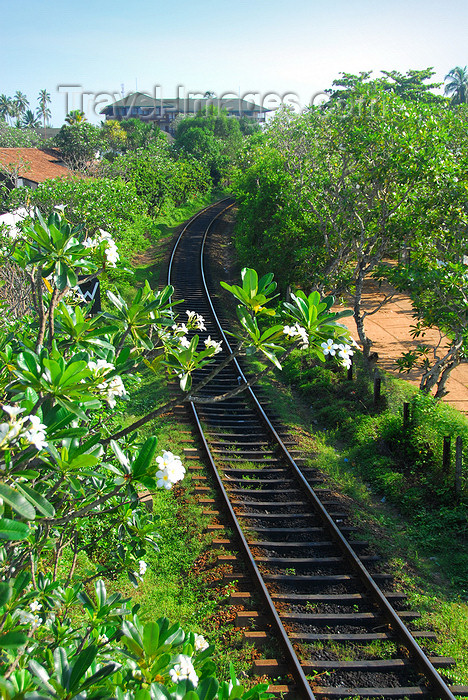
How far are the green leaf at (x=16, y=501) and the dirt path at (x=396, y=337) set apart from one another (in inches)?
384

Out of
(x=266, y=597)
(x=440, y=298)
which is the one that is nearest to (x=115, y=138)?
(x=440, y=298)

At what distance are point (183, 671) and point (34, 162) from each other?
117 feet

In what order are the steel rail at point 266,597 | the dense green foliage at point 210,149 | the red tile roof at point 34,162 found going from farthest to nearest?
the dense green foliage at point 210,149
the red tile roof at point 34,162
the steel rail at point 266,597

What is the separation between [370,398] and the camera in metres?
10.3

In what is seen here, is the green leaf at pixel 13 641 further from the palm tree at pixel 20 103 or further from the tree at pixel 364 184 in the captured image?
the palm tree at pixel 20 103

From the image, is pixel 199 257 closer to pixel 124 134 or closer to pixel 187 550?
pixel 187 550

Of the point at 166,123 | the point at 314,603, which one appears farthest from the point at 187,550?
the point at 166,123

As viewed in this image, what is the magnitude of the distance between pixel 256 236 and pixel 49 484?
16.0 meters

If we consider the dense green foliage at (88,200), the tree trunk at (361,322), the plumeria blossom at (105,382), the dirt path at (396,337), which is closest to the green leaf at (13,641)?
the plumeria blossom at (105,382)

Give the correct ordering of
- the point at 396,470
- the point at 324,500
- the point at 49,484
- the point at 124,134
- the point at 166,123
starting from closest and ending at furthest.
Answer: the point at 49,484, the point at 324,500, the point at 396,470, the point at 124,134, the point at 166,123

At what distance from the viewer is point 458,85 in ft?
166

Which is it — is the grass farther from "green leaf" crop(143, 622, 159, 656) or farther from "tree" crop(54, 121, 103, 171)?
"tree" crop(54, 121, 103, 171)

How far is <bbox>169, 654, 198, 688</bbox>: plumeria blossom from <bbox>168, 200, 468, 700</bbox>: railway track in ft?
4.11

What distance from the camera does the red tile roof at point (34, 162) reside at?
28745 mm
